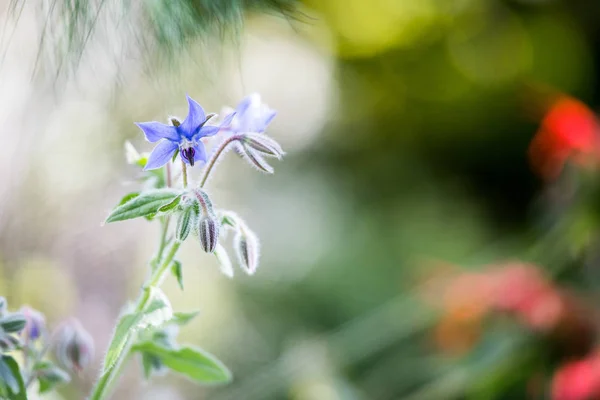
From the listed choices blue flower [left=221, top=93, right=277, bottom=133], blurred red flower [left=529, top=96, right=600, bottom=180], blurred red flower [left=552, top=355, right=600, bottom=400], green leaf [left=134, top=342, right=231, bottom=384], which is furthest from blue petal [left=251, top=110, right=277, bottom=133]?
blurred red flower [left=529, top=96, right=600, bottom=180]

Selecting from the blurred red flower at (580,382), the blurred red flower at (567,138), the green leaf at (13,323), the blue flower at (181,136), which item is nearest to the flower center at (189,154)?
the blue flower at (181,136)

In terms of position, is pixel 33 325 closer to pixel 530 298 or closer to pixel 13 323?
pixel 13 323

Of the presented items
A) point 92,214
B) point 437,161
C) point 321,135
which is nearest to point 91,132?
point 92,214

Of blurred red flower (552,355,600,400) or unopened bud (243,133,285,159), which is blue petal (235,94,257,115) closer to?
unopened bud (243,133,285,159)

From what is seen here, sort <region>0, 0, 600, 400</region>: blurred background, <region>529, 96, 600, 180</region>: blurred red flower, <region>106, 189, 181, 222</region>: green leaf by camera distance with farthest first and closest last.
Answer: <region>529, 96, 600, 180</region>: blurred red flower, <region>0, 0, 600, 400</region>: blurred background, <region>106, 189, 181, 222</region>: green leaf

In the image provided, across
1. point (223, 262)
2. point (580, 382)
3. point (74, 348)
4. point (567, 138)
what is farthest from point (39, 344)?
point (567, 138)

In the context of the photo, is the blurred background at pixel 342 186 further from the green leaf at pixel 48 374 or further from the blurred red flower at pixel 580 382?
the green leaf at pixel 48 374

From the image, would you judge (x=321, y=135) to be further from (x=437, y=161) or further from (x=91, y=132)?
(x=91, y=132)
